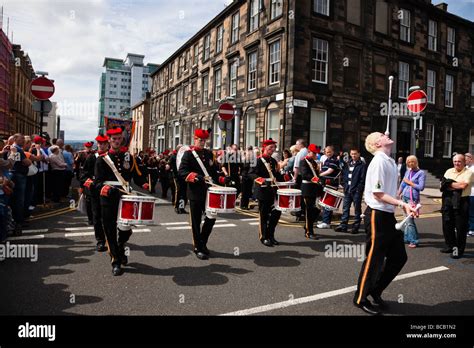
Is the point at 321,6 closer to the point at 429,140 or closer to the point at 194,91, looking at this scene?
the point at 429,140

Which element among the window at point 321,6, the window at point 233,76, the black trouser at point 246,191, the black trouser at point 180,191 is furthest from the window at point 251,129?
the black trouser at point 180,191

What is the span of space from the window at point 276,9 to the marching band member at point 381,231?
58.5ft

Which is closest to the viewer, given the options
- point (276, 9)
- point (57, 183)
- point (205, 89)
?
point (57, 183)

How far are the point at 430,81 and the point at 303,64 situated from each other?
12182 millimetres

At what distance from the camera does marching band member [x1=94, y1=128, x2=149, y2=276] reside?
204 inches

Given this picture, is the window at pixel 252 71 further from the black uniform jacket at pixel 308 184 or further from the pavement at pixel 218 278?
the pavement at pixel 218 278

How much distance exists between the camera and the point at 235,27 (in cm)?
2455

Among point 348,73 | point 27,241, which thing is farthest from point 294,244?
point 348,73

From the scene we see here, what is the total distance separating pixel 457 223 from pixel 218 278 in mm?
4853

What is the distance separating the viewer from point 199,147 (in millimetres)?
Result: 6402

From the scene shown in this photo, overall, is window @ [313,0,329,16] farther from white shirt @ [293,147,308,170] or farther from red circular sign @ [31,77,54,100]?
red circular sign @ [31,77,54,100]

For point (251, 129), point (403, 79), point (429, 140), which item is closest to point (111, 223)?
point (251, 129)

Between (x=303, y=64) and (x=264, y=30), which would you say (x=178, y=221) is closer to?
(x=303, y=64)

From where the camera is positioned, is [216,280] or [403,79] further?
[403,79]
